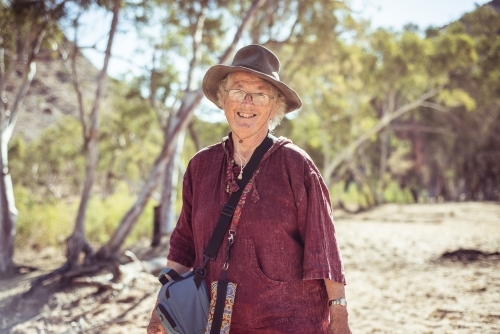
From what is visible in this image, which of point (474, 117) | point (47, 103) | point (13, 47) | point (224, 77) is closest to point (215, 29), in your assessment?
point (13, 47)

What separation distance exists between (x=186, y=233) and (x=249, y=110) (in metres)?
0.63

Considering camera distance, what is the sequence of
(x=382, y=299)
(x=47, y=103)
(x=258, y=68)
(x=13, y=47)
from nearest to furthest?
(x=258, y=68) → (x=382, y=299) → (x=13, y=47) → (x=47, y=103)

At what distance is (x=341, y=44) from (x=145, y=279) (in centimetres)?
1167

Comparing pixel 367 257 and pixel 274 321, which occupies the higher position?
pixel 274 321

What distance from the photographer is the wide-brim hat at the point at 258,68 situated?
1.88 m

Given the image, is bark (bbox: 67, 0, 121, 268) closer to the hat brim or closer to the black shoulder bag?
the hat brim

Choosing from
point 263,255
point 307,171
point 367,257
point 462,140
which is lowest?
point 367,257

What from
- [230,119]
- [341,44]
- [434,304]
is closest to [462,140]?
[341,44]

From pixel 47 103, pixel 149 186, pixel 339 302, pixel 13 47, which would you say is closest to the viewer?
pixel 339 302

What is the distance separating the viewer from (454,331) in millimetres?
3293

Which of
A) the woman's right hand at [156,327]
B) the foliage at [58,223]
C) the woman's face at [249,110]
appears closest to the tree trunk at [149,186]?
the woman's face at [249,110]

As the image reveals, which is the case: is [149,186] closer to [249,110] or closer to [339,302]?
[249,110]

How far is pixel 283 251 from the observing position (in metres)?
1.73

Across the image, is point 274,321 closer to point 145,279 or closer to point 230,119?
point 230,119
